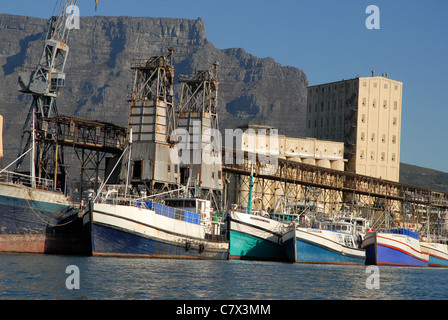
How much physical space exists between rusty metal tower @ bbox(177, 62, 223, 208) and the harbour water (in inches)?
1202

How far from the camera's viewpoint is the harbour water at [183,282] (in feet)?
129

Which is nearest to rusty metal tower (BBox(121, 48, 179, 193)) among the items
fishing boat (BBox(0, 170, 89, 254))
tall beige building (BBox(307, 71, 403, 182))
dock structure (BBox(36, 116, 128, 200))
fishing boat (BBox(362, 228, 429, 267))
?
dock structure (BBox(36, 116, 128, 200))

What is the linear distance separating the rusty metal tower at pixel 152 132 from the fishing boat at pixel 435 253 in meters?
40.1

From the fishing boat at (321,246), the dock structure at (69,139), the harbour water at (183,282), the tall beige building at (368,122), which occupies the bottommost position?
the harbour water at (183,282)

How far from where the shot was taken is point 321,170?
417 feet

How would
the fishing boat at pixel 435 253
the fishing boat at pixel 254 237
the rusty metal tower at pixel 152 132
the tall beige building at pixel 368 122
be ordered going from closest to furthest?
the fishing boat at pixel 254 237, the rusty metal tower at pixel 152 132, the fishing boat at pixel 435 253, the tall beige building at pixel 368 122

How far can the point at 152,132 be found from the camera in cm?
8650

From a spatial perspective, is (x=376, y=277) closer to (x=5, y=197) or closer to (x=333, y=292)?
(x=333, y=292)

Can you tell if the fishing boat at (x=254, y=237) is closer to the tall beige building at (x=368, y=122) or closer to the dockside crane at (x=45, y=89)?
the dockside crane at (x=45, y=89)

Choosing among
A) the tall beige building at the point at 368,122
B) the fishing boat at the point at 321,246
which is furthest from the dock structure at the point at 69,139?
the tall beige building at the point at 368,122

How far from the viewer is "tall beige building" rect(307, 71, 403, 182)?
163625mm

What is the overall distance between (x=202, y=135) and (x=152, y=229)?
31.8 m

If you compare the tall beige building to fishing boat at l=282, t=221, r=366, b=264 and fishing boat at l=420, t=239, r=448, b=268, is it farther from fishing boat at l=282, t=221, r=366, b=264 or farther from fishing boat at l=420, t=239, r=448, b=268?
fishing boat at l=282, t=221, r=366, b=264
